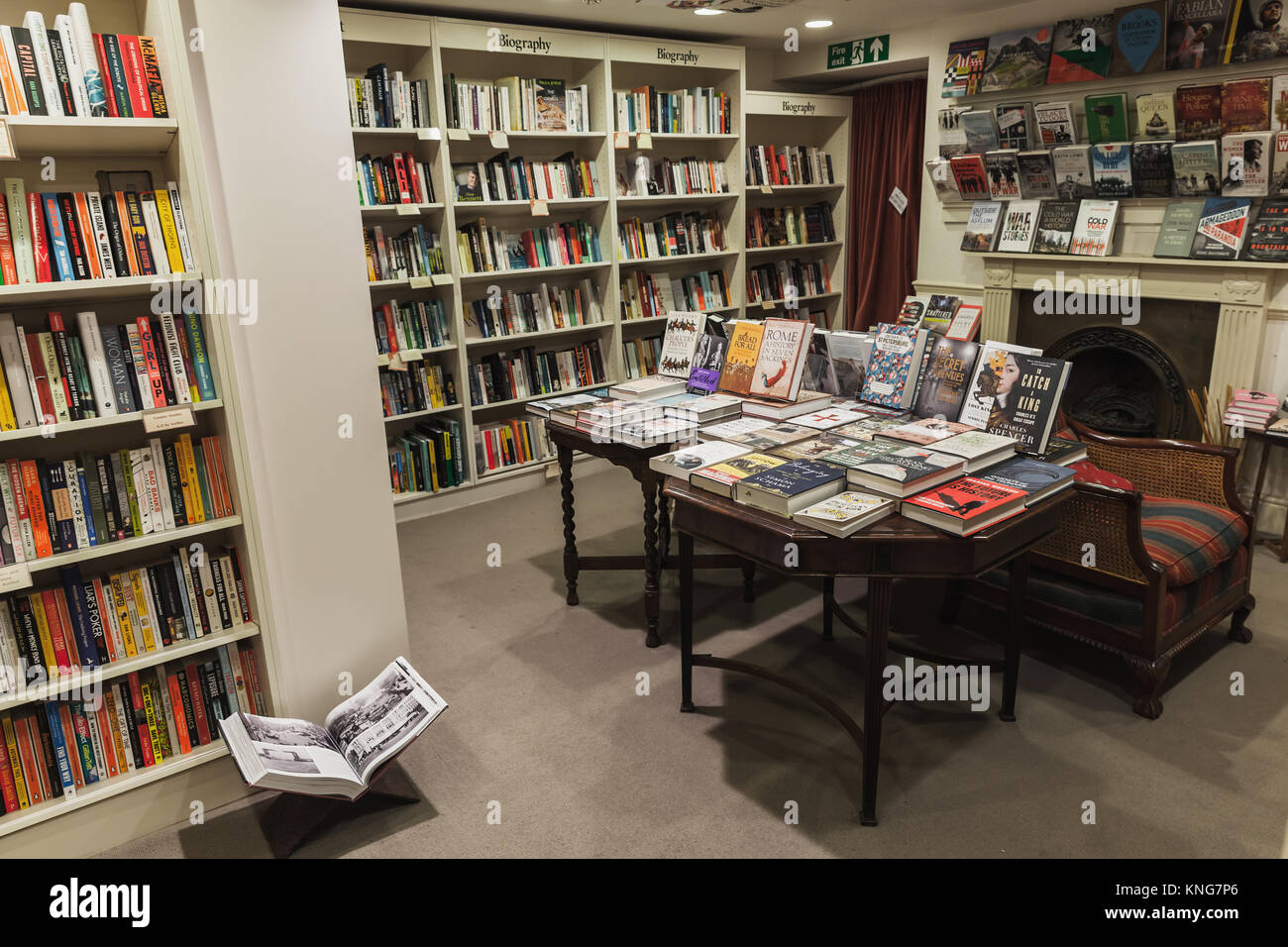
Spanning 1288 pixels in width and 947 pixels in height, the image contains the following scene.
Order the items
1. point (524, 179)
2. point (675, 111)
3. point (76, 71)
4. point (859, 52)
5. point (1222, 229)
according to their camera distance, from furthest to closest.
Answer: point (859, 52), point (675, 111), point (524, 179), point (1222, 229), point (76, 71)

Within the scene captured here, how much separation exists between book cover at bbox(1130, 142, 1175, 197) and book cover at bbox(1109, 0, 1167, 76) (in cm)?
40

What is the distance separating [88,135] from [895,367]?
236 centimetres

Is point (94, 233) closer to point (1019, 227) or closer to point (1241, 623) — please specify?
point (1241, 623)

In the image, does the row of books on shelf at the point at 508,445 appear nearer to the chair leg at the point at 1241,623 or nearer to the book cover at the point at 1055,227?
the book cover at the point at 1055,227

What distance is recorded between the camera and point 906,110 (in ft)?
19.4

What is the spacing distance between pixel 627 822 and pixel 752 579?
1.45 meters

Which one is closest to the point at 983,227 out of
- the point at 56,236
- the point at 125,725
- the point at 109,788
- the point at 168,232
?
the point at 168,232

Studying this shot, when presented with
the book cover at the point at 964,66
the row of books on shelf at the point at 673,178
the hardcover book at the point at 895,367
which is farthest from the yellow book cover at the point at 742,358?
the book cover at the point at 964,66

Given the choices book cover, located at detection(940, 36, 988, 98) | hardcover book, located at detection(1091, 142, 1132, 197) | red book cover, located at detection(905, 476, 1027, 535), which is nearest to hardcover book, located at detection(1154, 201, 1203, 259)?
hardcover book, located at detection(1091, 142, 1132, 197)

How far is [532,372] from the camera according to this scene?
5.05 metres

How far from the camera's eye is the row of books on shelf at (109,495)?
2008 millimetres

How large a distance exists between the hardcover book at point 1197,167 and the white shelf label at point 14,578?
15.8 ft
